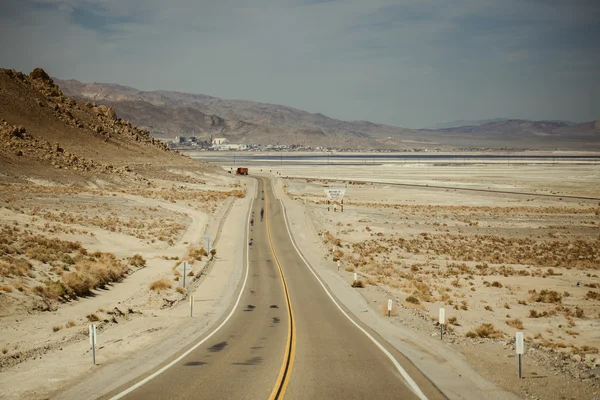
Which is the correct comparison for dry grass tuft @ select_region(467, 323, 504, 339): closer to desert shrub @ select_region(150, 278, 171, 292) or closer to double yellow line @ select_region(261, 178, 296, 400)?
double yellow line @ select_region(261, 178, 296, 400)

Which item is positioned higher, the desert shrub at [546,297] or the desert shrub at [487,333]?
the desert shrub at [487,333]

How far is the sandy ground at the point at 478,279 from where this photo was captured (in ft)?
49.9

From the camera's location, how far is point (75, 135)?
121 m

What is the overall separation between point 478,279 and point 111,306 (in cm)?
2119

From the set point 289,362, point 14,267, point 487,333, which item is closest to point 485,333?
point 487,333

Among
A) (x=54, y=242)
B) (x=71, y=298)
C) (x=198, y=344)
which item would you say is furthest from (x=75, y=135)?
(x=198, y=344)

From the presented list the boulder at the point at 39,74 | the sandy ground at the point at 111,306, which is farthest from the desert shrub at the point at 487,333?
the boulder at the point at 39,74

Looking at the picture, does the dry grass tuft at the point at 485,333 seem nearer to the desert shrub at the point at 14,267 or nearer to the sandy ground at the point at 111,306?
the sandy ground at the point at 111,306

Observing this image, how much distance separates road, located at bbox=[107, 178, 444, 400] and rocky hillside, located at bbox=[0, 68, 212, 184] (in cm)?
6817

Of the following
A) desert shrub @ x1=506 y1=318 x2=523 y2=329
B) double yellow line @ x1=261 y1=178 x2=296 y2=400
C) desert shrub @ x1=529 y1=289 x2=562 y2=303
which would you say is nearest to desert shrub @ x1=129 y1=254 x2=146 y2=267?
double yellow line @ x1=261 y1=178 x2=296 y2=400

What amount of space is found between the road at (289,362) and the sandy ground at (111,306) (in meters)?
1.25

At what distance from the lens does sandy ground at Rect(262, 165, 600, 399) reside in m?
15.2

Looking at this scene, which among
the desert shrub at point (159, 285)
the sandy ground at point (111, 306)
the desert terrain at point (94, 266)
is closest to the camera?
the sandy ground at point (111, 306)

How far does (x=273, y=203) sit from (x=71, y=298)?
51.0m
